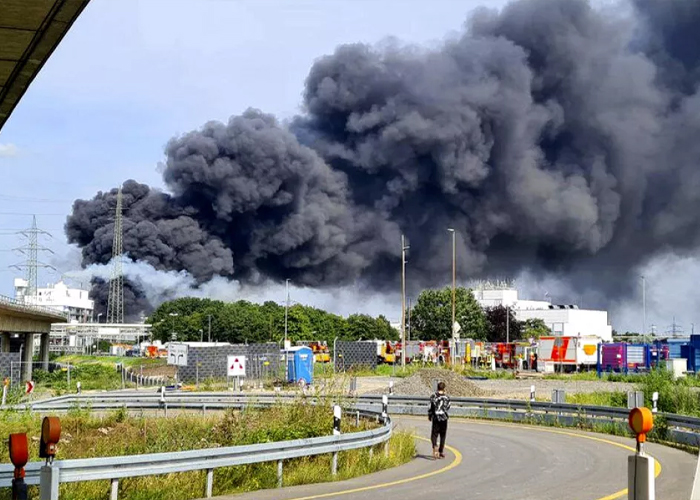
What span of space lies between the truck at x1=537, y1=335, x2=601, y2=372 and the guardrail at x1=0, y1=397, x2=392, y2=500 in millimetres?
48031

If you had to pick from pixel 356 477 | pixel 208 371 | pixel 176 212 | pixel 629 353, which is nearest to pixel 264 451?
pixel 356 477

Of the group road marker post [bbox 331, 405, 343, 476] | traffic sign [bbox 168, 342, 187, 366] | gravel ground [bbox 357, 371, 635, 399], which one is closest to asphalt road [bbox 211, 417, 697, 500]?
road marker post [bbox 331, 405, 343, 476]

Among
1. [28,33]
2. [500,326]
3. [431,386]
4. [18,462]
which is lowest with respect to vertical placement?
[431,386]

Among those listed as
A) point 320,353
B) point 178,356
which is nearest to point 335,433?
point 178,356

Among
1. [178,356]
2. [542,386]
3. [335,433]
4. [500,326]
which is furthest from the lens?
[500,326]

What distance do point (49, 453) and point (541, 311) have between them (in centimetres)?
14189

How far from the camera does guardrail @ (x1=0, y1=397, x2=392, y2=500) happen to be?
10.9 meters

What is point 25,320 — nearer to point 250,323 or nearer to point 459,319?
point 250,323

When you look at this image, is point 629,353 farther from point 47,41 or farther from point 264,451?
point 47,41

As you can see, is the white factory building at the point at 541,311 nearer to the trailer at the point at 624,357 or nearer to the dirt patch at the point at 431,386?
the trailer at the point at 624,357

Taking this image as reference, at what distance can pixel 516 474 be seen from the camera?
16078 mm

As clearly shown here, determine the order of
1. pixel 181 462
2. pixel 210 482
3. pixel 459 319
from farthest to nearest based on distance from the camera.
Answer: pixel 459 319, pixel 210 482, pixel 181 462

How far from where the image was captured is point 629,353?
201 feet

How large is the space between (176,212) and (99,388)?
75.0 metres
